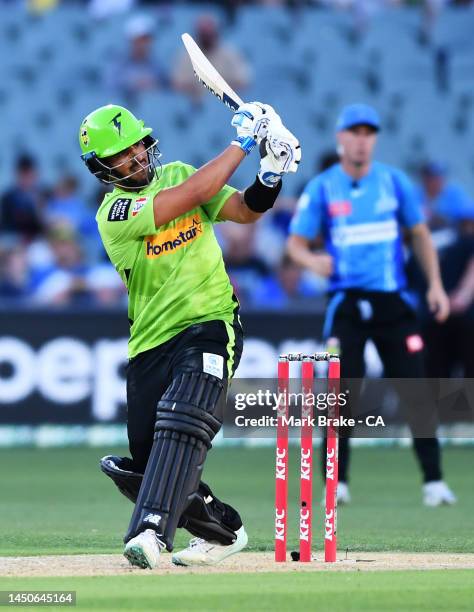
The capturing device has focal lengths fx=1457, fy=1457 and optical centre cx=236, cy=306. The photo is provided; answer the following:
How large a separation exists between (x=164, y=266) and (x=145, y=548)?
1201mm

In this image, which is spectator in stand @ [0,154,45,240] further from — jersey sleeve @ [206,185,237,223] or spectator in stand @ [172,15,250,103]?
jersey sleeve @ [206,185,237,223]

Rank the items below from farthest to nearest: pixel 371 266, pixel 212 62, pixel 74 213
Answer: pixel 212 62
pixel 74 213
pixel 371 266

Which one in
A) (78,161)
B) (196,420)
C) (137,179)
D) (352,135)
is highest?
(78,161)

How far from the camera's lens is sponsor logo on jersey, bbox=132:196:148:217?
238 inches

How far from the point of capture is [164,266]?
613cm

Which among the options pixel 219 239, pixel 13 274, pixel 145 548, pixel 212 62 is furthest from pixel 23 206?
pixel 145 548

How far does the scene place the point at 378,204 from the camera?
29.5 ft

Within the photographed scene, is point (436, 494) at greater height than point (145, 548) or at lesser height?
greater

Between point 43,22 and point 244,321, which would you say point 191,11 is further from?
point 244,321

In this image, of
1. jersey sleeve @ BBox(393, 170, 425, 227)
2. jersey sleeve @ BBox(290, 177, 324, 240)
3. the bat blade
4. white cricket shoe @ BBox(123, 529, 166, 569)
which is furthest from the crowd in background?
white cricket shoe @ BBox(123, 529, 166, 569)

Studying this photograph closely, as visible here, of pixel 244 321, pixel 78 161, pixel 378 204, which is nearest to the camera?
pixel 378 204

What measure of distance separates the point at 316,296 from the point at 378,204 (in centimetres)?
447

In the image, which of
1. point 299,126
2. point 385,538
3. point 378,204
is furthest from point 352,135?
point 299,126

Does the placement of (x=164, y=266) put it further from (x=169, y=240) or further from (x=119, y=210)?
(x=119, y=210)
